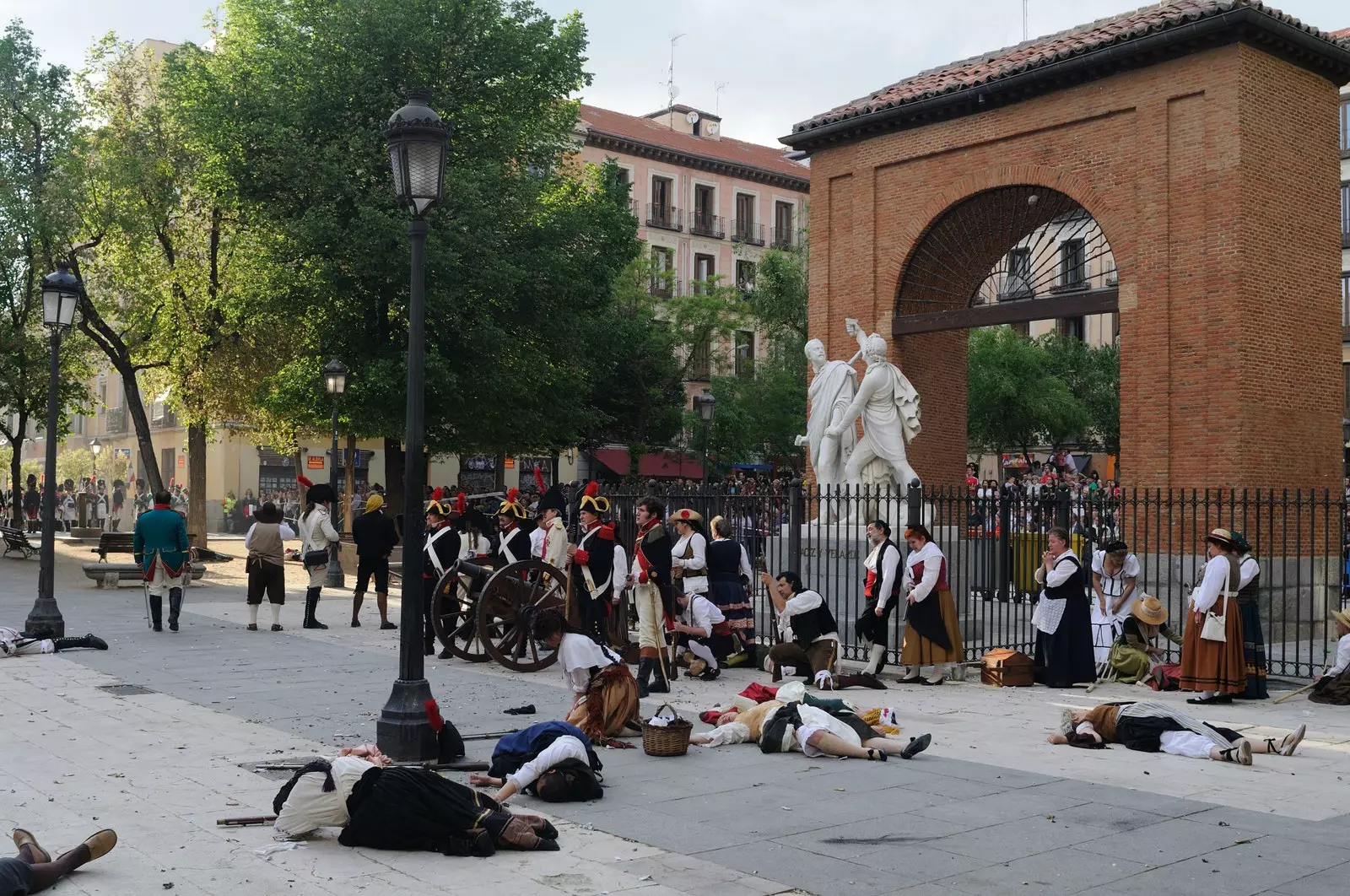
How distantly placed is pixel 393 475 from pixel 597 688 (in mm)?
18193

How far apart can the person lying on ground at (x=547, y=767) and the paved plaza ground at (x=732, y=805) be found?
0.40 feet

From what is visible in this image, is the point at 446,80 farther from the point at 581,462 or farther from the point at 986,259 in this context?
the point at 581,462

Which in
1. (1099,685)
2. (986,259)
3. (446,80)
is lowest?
(1099,685)

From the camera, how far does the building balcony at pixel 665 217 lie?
5269 cm

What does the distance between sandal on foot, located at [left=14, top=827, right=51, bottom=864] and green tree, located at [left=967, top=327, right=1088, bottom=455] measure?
3874 centimetres

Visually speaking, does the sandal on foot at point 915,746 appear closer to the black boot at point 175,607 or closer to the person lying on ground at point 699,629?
the person lying on ground at point 699,629

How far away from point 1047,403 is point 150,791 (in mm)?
38906

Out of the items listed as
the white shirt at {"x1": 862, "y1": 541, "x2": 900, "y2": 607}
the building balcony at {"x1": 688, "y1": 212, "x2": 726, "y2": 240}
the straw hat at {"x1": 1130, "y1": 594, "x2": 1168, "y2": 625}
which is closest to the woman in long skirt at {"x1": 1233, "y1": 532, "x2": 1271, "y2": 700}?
the straw hat at {"x1": 1130, "y1": 594, "x2": 1168, "y2": 625}

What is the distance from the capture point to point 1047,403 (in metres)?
43.0

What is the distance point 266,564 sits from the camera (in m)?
16.2

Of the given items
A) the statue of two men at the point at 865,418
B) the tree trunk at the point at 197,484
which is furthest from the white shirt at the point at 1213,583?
the tree trunk at the point at 197,484

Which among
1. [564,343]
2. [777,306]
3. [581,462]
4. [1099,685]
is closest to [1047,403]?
[777,306]

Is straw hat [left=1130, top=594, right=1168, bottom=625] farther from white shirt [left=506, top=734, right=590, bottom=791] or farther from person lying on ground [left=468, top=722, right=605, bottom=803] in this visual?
white shirt [left=506, top=734, right=590, bottom=791]

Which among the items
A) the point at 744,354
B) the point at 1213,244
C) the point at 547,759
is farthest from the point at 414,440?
the point at 744,354
